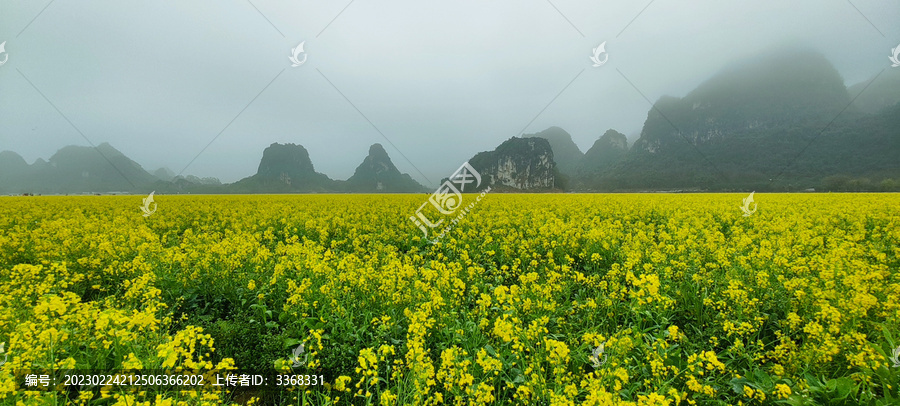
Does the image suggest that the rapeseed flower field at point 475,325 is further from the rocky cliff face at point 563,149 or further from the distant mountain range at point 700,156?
the rocky cliff face at point 563,149

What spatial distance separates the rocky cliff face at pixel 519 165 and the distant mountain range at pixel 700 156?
30cm

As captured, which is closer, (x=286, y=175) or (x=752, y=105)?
(x=286, y=175)

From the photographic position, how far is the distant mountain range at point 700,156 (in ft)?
215

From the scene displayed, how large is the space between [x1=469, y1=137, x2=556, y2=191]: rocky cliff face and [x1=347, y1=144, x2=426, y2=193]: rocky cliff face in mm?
24597

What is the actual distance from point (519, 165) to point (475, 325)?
301 ft

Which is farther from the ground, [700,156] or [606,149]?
[606,149]

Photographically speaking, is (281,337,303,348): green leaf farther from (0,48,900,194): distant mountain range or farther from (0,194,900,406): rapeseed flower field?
(0,48,900,194): distant mountain range

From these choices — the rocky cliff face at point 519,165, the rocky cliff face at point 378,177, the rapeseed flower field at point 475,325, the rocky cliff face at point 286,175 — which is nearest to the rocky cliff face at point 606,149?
the rocky cliff face at point 519,165

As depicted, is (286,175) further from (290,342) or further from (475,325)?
(475,325)

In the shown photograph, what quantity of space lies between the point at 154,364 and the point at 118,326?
1155mm

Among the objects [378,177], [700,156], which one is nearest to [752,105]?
[700,156]

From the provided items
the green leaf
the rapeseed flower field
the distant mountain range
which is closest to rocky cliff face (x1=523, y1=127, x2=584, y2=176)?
the distant mountain range

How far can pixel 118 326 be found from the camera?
3.27 meters

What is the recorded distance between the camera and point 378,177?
10144 cm
